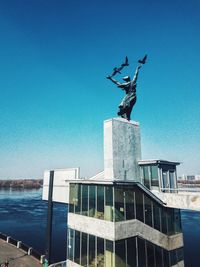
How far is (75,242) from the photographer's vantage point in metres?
22.9

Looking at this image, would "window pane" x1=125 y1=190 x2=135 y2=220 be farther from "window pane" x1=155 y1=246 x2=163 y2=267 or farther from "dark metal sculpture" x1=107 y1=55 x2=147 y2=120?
"dark metal sculpture" x1=107 y1=55 x2=147 y2=120

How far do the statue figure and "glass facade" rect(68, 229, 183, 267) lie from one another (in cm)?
1408

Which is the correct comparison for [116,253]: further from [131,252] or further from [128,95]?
[128,95]

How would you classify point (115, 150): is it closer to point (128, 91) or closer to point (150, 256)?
point (128, 91)

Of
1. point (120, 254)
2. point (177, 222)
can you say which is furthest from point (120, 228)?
point (177, 222)

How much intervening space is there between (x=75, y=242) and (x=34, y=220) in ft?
173

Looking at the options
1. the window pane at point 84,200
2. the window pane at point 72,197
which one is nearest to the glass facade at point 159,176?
the window pane at point 84,200

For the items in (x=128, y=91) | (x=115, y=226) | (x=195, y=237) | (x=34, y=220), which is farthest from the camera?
(x=34, y=220)

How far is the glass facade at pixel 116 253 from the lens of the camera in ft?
62.7

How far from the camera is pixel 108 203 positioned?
20344 mm

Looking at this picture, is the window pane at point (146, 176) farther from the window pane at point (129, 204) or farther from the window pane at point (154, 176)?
the window pane at point (129, 204)

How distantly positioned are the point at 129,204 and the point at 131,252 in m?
4.04

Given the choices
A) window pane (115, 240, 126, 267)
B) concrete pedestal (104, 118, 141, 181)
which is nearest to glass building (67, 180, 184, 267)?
window pane (115, 240, 126, 267)

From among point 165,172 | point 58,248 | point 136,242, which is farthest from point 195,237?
point 136,242
